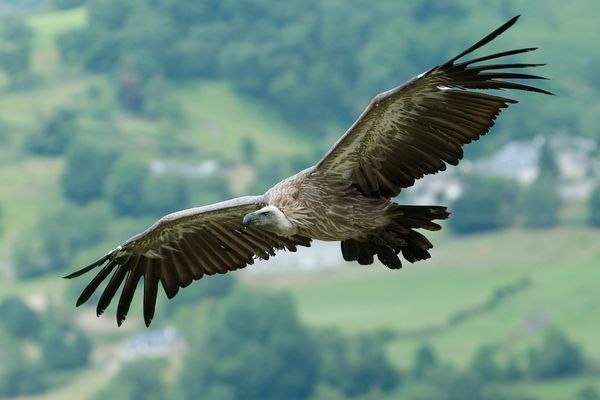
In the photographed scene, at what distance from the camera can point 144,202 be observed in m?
170

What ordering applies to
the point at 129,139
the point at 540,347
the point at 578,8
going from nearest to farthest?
the point at 540,347 < the point at 129,139 < the point at 578,8

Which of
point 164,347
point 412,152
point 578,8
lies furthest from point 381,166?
point 578,8

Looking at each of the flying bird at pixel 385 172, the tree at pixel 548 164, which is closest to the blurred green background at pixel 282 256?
the tree at pixel 548 164

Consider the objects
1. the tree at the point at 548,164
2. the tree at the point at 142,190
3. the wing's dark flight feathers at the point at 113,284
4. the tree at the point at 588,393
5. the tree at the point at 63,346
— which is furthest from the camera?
the tree at the point at 142,190

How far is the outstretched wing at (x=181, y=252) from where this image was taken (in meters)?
20.2

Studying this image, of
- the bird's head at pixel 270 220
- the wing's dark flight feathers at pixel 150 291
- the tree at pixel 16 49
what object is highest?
the tree at pixel 16 49

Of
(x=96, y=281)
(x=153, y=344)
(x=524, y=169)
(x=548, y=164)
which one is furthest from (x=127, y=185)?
(x=96, y=281)

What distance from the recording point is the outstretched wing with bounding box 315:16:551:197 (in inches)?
699

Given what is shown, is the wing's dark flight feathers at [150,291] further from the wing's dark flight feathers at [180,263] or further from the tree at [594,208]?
the tree at [594,208]

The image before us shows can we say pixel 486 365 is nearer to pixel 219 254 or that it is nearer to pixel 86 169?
pixel 86 169

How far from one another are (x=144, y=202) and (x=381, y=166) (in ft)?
500

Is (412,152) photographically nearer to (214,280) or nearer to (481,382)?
(481,382)

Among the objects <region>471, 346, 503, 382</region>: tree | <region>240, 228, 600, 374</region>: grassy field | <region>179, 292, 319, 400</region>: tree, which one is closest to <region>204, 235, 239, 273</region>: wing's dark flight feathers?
<region>240, 228, 600, 374</region>: grassy field

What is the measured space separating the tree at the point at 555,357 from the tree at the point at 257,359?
76.4 ft
